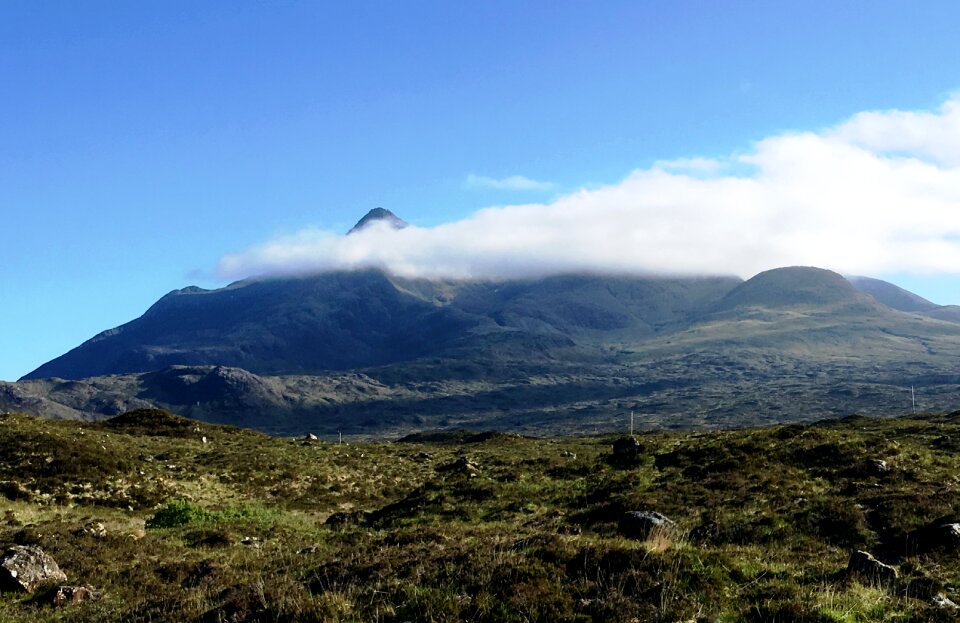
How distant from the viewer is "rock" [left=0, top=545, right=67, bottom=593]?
1708cm

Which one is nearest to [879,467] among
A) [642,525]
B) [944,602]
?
[642,525]

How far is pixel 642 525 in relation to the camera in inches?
774

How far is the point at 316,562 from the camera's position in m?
18.1

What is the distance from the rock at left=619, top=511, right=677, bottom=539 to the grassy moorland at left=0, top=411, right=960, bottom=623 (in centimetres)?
54

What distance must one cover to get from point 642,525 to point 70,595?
45.9ft

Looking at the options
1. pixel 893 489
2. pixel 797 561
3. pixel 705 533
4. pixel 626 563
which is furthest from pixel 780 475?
pixel 626 563

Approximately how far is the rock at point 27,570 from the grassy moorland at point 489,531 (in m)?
0.38

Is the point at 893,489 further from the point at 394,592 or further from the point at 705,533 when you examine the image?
the point at 394,592

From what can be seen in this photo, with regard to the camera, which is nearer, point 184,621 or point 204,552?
point 184,621

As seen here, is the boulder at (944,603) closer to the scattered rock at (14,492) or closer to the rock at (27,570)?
the rock at (27,570)

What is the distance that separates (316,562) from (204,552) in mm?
6296

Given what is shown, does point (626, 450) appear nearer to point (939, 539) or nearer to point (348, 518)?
point (348, 518)

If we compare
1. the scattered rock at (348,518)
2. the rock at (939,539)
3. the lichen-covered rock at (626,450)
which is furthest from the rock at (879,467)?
the scattered rock at (348,518)

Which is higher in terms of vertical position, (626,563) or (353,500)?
(626,563)
